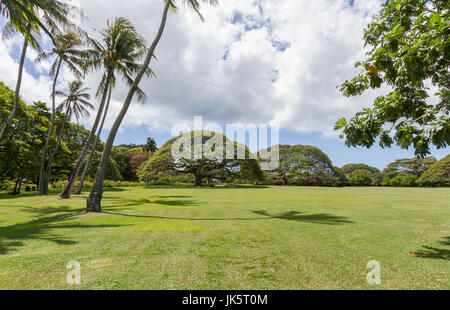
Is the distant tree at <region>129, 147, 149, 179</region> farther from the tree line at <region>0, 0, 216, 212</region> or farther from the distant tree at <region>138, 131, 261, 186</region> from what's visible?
the tree line at <region>0, 0, 216, 212</region>

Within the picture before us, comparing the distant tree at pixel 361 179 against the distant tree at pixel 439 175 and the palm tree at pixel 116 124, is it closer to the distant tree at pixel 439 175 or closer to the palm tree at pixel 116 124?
the distant tree at pixel 439 175

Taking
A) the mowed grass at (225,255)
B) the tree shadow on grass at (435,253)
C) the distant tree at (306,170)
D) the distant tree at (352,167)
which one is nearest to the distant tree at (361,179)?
the distant tree at (306,170)

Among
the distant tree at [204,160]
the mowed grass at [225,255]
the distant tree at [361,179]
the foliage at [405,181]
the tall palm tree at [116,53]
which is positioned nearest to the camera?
the mowed grass at [225,255]

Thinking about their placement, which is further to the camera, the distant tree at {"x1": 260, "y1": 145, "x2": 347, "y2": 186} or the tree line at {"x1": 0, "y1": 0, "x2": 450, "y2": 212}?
the distant tree at {"x1": 260, "y1": 145, "x2": 347, "y2": 186}

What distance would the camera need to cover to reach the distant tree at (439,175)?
43.9m

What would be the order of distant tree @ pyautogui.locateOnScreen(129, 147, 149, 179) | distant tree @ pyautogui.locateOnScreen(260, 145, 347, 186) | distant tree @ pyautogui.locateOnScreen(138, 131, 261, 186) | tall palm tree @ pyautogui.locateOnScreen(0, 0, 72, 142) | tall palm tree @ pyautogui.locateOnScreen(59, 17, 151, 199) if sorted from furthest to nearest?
distant tree @ pyautogui.locateOnScreen(129, 147, 149, 179) → distant tree @ pyautogui.locateOnScreen(260, 145, 347, 186) → distant tree @ pyautogui.locateOnScreen(138, 131, 261, 186) → tall palm tree @ pyautogui.locateOnScreen(59, 17, 151, 199) → tall palm tree @ pyautogui.locateOnScreen(0, 0, 72, 142)

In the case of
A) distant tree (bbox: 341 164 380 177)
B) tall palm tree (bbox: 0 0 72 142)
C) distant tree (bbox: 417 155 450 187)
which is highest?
tall palm tree (bbox: 0 0 72 142)

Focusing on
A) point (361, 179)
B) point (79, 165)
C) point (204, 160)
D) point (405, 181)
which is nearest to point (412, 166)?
point (405, 181)

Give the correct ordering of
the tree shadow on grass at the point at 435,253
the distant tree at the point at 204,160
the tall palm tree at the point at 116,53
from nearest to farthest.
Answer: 1. the tree shadow on grass at the point at 435,253
2. the tall palm tree at the point at 116,53
3. the distant tree at the point at 204,160

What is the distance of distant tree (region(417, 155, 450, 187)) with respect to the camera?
43.9 metres

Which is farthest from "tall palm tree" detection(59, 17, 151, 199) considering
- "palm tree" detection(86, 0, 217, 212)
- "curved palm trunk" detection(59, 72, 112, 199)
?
"palm tree" detection(86, 0, 217, 212)

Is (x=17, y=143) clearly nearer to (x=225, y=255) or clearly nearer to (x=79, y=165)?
(x=79, y=165)

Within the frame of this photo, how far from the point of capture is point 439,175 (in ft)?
144

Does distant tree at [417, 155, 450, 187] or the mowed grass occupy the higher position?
distant tree at [417, 155, 450, 187]
